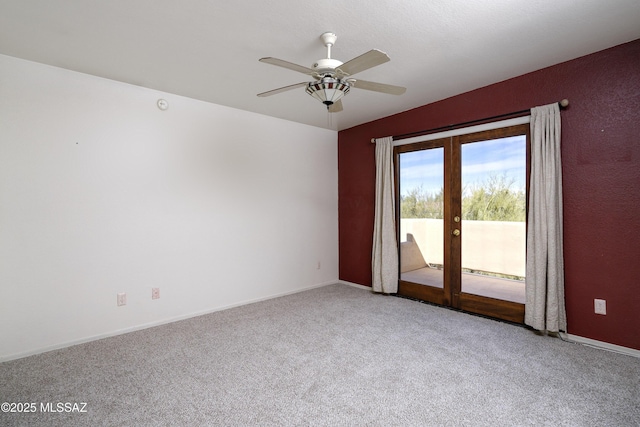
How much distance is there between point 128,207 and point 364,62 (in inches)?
108

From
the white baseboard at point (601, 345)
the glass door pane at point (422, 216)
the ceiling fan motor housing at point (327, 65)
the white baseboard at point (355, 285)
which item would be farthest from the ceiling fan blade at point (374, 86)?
the white baseboard at point (355, 285)

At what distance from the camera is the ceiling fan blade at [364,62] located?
1763 millimetres

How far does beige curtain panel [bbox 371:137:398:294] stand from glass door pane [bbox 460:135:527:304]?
3.08ft

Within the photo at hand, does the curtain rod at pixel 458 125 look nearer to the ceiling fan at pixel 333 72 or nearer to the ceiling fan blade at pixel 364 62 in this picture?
the ceiling fan at pixel 333 72

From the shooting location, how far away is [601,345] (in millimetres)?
2689

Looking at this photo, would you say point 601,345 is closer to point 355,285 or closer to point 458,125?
point 458,125

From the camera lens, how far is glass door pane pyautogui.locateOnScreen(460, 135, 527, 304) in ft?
10.7

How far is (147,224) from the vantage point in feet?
10.9

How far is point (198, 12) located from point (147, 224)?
2.19 metres

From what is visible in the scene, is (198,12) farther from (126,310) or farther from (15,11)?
(126,310)

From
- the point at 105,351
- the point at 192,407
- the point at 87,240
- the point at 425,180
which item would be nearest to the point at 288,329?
the point at 192,407

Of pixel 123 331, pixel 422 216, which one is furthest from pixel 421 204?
pixel 123 331

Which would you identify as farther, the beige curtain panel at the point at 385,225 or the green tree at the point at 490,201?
the beige curtain panel at the point at 385,225

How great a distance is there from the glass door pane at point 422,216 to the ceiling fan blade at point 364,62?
7.67ft
